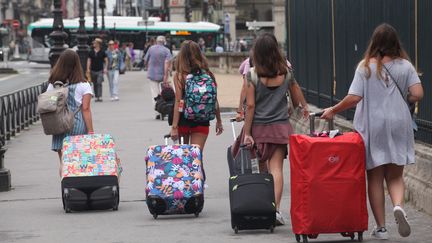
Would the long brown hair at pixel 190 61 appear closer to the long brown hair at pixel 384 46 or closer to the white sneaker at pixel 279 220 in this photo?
the white sneaker at pixel 279 220

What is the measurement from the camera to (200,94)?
40.3ft

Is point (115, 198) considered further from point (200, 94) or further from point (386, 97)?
point (386, 97)

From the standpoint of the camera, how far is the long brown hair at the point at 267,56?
10656mm

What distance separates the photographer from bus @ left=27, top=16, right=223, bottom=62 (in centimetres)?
8044

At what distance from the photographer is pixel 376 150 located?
9.55 meters

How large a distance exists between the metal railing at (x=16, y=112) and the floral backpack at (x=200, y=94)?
7.73m

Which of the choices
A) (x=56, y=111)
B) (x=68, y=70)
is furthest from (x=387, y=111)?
(x=68, y=70)

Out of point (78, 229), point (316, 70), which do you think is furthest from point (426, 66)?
point (316, 70)

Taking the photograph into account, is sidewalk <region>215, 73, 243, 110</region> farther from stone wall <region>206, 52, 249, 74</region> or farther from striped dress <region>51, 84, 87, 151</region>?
striped dress <region>51, 84, 87, 151</region>

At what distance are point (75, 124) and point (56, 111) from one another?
407 mm

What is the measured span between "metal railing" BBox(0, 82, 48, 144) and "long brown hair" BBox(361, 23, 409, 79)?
1090cm

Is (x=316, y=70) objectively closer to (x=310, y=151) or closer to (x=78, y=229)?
(x=78, y=229)

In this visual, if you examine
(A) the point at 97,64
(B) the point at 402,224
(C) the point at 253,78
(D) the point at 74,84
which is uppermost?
(C) the point at 253,78

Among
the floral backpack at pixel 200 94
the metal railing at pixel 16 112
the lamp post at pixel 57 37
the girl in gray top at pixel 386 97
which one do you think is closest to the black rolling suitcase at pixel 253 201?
the girl in gray top at pixel 386 97
